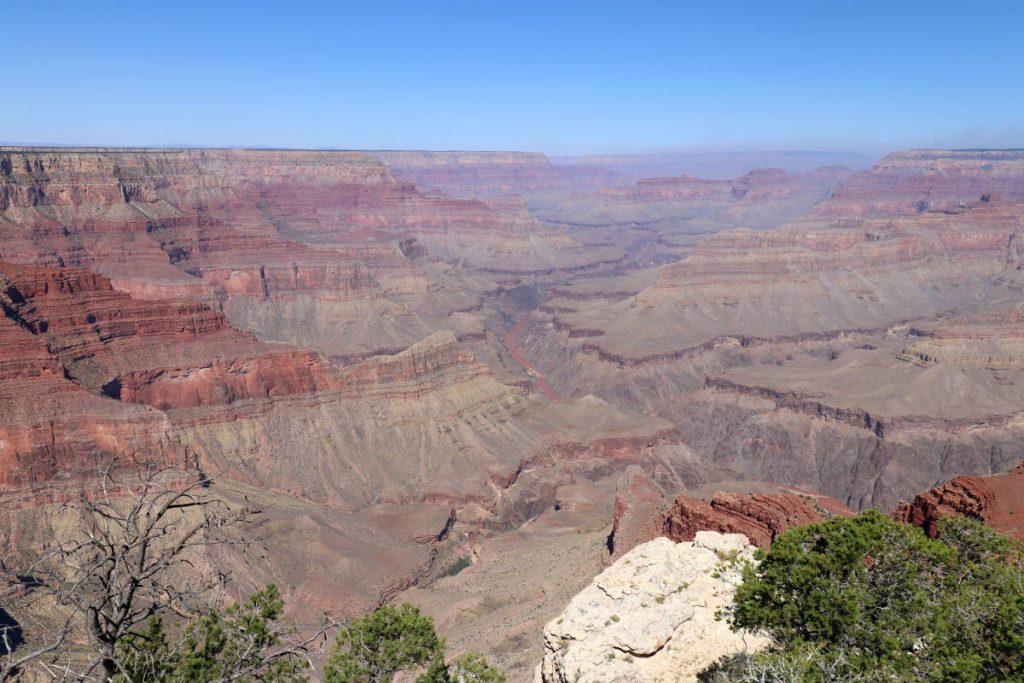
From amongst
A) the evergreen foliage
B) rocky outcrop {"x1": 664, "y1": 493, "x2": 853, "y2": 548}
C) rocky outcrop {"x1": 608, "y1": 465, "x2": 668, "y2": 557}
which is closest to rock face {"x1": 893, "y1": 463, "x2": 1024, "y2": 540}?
rocky outcrop {"x1": 664, "y1": 493, "x2": 853, "y2": 548}

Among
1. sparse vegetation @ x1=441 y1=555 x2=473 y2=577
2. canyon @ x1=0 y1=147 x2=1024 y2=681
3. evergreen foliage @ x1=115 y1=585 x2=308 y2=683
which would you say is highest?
evergreen foliage @ x1=115 y1=585 x2=308 y2=683

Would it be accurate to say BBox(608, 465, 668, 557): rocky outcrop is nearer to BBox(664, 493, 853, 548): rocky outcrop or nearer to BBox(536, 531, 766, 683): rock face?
BBox(664, 493, 853, 548): rocky outcrop

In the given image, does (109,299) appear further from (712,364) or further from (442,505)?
(712,364)

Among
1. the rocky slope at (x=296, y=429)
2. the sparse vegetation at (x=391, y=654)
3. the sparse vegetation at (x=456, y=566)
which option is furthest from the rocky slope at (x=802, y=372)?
the sparse vegetation at (x=391, y=654)

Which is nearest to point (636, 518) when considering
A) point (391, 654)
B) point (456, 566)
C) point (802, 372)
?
point (456, 566)

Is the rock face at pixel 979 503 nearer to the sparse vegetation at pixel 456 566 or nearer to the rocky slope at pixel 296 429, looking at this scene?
the sparse vegetation at pixel 456 566
